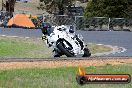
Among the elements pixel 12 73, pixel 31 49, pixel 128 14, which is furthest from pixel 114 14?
pixel 12 73

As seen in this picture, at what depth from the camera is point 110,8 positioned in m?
51.4

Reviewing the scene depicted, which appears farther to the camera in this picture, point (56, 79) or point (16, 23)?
point (16, 23)

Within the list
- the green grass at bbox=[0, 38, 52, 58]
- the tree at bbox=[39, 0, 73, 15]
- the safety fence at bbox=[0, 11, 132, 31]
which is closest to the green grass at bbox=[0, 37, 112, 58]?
the green grass at bbox=[0, 38, 52, 58]

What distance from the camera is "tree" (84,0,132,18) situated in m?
50.8

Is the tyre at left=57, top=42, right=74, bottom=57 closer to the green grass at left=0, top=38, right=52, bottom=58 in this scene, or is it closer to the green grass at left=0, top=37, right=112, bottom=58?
the green grass at left=0, top=37, right=112, bottom=58

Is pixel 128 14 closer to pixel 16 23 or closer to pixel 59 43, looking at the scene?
pixel 16 23

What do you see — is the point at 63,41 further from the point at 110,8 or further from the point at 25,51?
the point at 110,8

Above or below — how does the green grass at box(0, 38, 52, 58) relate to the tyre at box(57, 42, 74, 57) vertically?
below

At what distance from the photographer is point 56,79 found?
36.0 ft

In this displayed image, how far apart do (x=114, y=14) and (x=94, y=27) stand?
502cm

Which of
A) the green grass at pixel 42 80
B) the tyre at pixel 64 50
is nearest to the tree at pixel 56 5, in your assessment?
the tyre at pixel 64 50

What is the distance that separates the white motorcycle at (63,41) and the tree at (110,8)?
3223 cm

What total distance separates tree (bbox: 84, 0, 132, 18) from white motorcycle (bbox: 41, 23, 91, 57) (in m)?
32.2

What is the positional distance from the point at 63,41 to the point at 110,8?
33929 millimetres
